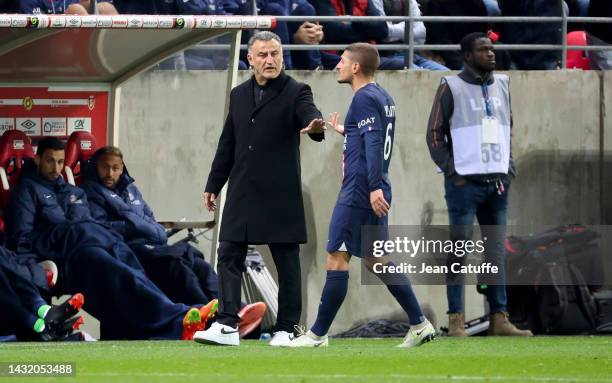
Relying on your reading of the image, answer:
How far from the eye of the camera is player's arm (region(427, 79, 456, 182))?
1472 centimetres

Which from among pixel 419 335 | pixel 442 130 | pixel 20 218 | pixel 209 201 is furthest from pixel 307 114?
pixel 20 218

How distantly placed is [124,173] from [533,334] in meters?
3.62

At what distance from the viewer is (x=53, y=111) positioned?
51.5 feet

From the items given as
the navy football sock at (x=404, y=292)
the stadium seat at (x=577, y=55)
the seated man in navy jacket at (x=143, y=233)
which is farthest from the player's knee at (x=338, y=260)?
the stadium seat at (x=577, y=55)

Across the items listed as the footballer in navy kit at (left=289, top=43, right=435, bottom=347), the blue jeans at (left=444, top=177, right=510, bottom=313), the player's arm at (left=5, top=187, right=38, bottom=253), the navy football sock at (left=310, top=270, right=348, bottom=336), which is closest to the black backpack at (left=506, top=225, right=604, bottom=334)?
the blue jeans at (left=444, top=177, right=510, bottom=313)

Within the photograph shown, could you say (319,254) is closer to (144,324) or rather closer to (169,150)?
(169,150)

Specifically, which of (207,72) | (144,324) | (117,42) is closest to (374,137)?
(144,324)

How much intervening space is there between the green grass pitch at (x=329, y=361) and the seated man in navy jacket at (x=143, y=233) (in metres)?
1.37

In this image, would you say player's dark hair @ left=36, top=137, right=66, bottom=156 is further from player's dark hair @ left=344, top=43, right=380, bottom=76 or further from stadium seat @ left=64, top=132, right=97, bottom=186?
player's dark hair @ left=344, top=43, right=380, bottom=76

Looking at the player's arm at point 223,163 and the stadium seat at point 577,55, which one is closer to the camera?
the player's arm at point 223,163

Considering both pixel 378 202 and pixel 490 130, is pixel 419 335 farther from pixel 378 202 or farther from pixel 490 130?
pixel 490 130

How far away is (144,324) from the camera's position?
45.1ft

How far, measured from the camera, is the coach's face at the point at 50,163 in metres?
14.6

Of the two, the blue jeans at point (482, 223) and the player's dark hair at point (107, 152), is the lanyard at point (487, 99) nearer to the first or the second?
the blue jeans at point (482, 223)
